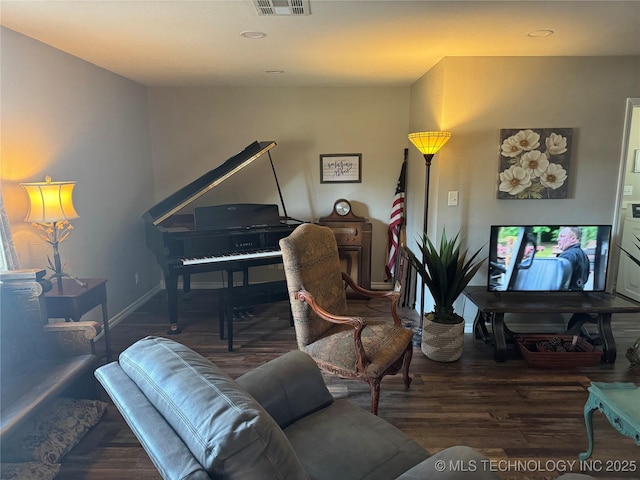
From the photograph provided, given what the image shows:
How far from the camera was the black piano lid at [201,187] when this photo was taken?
3.66m

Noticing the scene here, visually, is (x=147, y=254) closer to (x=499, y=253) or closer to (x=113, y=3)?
(x=113, y=3)

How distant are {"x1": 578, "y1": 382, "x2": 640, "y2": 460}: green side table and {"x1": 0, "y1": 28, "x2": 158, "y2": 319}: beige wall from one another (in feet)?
11.4

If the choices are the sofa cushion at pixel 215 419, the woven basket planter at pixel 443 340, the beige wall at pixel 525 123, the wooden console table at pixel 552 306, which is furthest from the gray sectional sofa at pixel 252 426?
the beige wall at pixel 525 123

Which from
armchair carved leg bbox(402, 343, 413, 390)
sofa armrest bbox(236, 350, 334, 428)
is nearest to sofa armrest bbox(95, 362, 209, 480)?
sofa armrest bbox(236, 350, 334, 428)

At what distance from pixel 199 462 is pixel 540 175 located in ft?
11.2

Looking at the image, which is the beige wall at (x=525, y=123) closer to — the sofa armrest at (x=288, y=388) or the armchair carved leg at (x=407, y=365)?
the armchair carved leg at (x=407, y=365)

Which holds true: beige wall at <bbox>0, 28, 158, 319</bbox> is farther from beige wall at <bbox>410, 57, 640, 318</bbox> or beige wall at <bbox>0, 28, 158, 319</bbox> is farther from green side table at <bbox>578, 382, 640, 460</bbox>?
green side table at <bbox>578, 382, 640, 460</bbox>

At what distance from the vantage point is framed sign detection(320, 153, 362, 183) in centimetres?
466

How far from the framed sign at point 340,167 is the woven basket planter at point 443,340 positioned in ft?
7.14

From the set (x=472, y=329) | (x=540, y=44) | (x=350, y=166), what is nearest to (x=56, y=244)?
(x=350, y=166)

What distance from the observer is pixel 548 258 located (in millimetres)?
3131

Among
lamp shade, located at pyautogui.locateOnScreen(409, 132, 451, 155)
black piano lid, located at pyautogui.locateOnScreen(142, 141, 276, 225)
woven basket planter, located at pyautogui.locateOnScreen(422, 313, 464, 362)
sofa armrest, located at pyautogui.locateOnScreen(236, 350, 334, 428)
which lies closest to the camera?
sofa armrest, located at pyautogui.locateOnScreen(236, 350, 334, 428)

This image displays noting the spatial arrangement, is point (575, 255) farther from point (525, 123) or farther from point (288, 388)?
point (288, 388)

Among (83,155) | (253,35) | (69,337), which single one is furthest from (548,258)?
(83,155)
